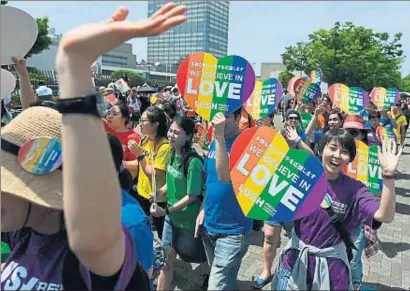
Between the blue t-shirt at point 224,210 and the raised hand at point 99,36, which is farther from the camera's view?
the blue t-shirt at point 224,210

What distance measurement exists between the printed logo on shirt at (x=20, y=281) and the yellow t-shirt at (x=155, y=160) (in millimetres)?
2177

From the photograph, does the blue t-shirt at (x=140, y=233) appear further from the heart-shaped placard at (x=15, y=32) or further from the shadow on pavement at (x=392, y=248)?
the shadow on pavement at (x=392, y=248)

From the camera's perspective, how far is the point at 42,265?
1.04 meters

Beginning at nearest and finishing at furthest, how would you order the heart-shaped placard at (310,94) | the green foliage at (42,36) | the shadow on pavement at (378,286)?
1. the shadow on pavement at (378,286)
2. the heart-shaped placard at (310,94)
3. the green foliage at (42,36)

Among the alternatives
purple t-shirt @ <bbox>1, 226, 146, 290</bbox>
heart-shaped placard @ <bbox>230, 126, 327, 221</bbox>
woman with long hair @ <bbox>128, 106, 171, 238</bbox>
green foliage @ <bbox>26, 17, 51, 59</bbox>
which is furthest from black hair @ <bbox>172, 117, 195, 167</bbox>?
green foliage @ <bbox>26, 17, 51, 59</bbox>

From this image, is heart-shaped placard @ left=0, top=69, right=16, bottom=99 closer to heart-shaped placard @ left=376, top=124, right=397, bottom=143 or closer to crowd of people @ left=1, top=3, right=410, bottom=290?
crowd of people @ left=1, top=3, right=410, bottom=290

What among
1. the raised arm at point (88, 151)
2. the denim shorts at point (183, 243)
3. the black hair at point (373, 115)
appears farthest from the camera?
the black hair at point (373, 115)

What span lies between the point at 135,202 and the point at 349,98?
5.05 m

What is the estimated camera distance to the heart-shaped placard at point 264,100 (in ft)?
14.9

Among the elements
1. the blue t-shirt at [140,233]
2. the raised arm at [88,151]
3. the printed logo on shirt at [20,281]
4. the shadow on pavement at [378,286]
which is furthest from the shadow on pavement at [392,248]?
the raised arm at [88,151]

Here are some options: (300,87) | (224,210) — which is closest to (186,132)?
(224,210)

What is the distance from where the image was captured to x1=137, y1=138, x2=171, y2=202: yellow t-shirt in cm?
325

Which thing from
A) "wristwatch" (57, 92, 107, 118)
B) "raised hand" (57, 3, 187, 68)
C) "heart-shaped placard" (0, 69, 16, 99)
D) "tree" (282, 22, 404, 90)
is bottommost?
"tree" (282, 22, 404, 90)

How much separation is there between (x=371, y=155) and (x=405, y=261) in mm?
1771
